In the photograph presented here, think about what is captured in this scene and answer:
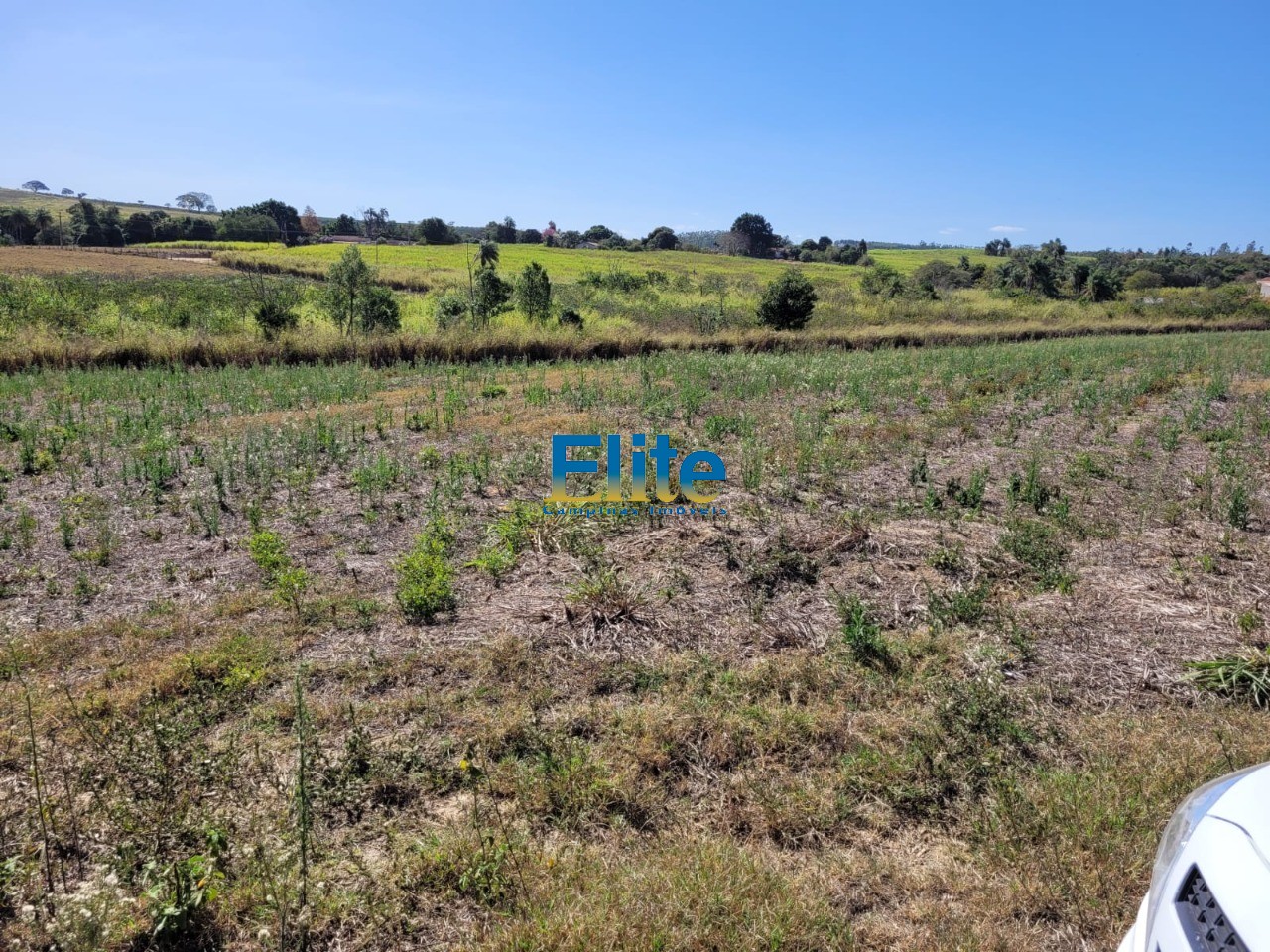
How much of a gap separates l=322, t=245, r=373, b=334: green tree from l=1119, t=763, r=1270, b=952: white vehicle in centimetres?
1969

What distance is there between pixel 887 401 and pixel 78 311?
2114 centimetres

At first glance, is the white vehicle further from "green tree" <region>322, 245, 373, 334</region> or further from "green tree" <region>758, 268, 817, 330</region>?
"green tree" <region>758, 268, 817, 330</region>

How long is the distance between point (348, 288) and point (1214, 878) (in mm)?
20678

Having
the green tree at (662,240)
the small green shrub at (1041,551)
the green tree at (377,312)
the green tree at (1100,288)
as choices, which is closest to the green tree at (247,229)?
the green tree at (662,240)

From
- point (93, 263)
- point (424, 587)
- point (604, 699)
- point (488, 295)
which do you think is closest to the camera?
point (604, 699)

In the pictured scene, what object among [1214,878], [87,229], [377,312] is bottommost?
[1214,878]

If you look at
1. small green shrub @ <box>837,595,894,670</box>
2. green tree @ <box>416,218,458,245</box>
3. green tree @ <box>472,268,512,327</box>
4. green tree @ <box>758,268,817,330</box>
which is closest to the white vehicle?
small green shrub @ <box>837,595,894,670</box>

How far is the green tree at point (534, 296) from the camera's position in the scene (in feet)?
78.7

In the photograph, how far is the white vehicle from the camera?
173 cm

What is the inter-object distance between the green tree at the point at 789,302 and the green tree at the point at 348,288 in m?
12.8

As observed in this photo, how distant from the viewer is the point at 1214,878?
1.84 metres

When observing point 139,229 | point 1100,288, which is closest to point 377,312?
point 1100,288

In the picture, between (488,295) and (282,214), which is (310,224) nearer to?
(282,214)

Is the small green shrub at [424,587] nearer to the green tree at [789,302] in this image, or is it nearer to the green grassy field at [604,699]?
the green grassy field at [604,699]
